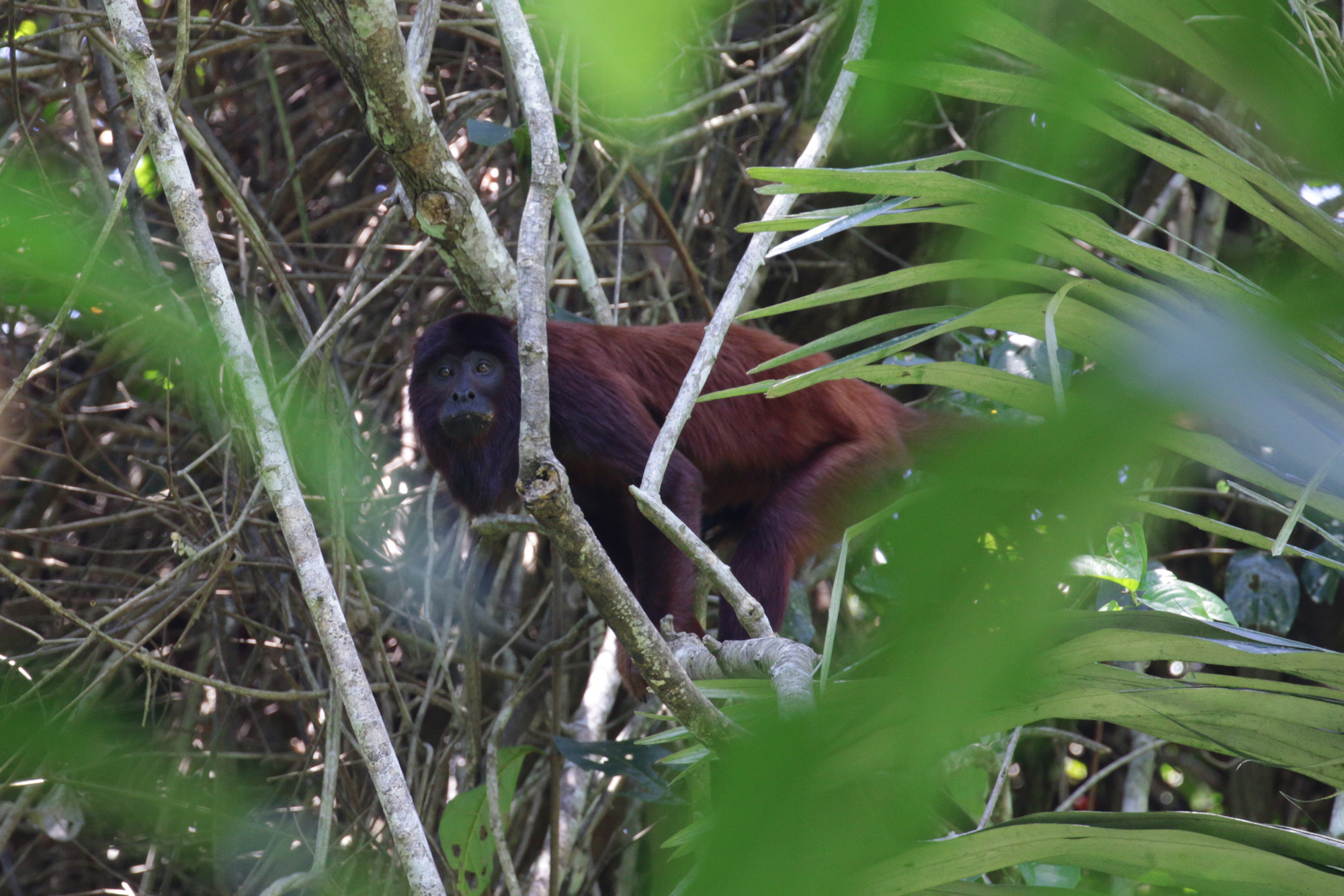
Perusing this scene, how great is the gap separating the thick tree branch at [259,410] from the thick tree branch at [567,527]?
0.45m

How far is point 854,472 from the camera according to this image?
10.6ft

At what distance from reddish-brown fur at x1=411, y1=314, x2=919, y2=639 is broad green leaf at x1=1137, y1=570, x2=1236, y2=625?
2.90 feet

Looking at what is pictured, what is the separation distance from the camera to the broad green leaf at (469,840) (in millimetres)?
2854

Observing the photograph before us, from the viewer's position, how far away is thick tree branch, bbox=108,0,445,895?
1.59 meters

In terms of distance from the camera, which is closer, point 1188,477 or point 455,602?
point 455,602

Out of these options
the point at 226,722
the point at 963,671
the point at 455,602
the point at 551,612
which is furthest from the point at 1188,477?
the point at 963,671

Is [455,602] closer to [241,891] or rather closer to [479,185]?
[241,891]

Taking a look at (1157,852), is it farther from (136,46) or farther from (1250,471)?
(136,46)

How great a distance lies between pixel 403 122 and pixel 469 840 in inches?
75.5

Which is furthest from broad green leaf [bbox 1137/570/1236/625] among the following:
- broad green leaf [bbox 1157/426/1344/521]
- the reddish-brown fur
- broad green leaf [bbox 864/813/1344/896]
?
broad green leaf [bbox 864/813/1344/896]

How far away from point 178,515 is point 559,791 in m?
1.68

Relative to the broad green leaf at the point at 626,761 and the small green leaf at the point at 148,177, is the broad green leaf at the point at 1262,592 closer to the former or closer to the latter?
the broad green leaf at the point at 626,761

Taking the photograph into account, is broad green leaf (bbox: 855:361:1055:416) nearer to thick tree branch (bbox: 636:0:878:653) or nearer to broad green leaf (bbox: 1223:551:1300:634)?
thick tree branch (bbox: 636:0:878:653)

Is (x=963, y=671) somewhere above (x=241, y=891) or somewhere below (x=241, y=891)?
above
